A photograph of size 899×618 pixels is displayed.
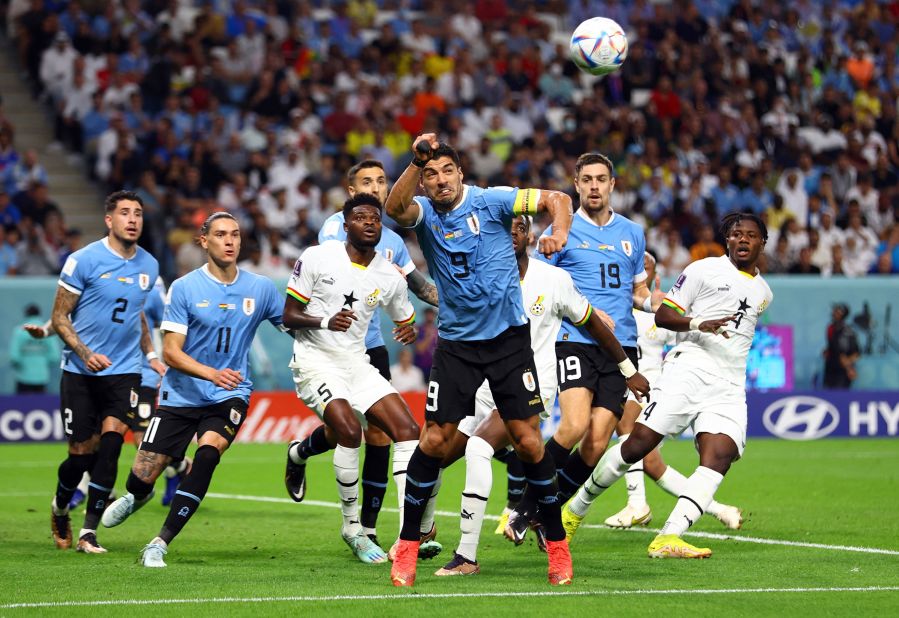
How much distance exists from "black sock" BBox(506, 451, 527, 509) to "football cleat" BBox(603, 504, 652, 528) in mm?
1002

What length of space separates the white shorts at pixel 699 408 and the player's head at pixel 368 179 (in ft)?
8.89

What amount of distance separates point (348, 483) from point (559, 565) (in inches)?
83.2

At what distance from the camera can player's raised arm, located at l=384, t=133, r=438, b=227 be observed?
8000 millimetres

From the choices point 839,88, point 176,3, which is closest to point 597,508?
point 176,3

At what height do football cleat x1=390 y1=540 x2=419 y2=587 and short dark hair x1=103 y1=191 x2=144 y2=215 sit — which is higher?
short dark hair x1=103 y1=191 x2=144 y2=215

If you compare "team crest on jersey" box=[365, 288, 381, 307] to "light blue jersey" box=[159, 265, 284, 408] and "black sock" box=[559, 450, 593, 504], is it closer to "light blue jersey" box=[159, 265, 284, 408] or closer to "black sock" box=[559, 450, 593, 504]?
"light blue jersey" box=[159, 265, 284, 408]

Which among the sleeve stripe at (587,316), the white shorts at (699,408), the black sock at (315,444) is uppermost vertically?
the sleeve stripe at (587,316)

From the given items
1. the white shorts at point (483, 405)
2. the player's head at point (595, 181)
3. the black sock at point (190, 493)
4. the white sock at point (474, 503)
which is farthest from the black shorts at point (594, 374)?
the black sock at point (190, 493)

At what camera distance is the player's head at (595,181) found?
36.1ft

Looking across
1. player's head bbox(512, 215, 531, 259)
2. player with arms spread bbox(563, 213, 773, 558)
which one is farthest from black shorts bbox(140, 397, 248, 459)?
player with arms spread bbox(563, 213, 773, 558)

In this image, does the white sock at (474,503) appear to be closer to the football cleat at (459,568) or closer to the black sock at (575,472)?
the football cleat at (459,568)

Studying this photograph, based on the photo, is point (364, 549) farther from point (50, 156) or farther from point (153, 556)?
point (50, 156)

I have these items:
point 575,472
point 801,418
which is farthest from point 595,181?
point 801,418

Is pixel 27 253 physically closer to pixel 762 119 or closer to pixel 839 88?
pixel 762 119
